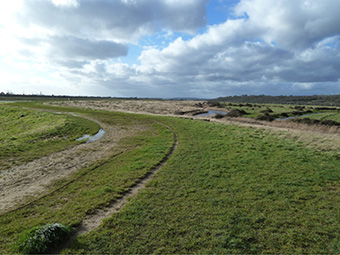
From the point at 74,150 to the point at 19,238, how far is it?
14.0m

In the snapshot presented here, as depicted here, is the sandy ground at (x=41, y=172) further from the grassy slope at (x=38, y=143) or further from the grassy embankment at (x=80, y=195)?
the grassy slope at (x=38, y=143)

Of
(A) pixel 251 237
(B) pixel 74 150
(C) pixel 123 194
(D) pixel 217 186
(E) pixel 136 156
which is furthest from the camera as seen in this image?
(B) pixel 74 150

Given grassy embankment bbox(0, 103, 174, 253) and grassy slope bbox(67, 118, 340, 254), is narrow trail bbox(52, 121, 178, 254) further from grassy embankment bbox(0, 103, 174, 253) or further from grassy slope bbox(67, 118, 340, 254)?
grassy slope bbox(67, 118, 340, 254)

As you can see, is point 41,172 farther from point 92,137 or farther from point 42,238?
point 92,137

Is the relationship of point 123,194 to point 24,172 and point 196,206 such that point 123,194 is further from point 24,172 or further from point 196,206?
point 24,172

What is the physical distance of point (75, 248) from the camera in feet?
22.9

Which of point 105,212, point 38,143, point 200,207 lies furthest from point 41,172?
point 200,207

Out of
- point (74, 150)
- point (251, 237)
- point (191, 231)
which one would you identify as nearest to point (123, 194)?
point (191, 231)

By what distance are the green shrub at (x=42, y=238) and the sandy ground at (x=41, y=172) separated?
3750 millimetres

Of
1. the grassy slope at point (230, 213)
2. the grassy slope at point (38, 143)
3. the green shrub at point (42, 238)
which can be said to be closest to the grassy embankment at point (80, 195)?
the green shrub at point (42, 238)

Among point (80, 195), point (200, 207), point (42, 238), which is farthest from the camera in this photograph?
point (80, 195)

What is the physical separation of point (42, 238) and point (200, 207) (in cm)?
661

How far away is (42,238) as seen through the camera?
689 centimetres

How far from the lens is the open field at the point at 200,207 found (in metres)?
7.23
